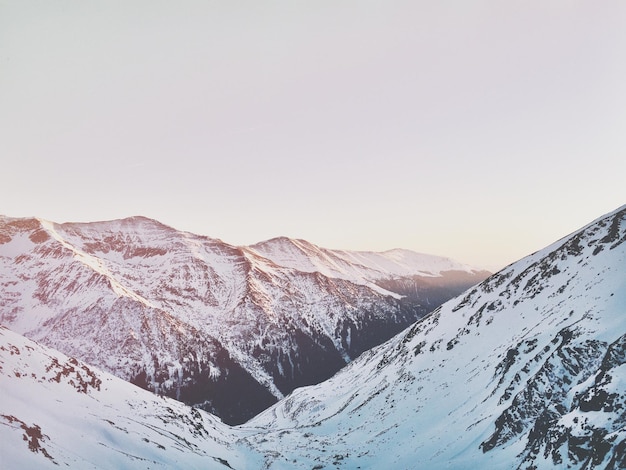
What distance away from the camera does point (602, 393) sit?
30.3 m

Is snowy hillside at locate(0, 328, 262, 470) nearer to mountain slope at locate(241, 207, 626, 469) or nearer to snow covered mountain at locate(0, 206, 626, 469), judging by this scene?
snow covered mountain at locate(0, 206, 626, 469)

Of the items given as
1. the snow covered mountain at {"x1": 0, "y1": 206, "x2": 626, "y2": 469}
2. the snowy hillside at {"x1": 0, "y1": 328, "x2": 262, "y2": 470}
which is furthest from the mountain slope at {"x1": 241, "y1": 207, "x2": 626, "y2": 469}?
the snowy hillside at {"x1": 0, "y1": 328, "x2": 262, "y2": 470}

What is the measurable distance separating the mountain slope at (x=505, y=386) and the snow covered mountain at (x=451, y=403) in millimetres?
207

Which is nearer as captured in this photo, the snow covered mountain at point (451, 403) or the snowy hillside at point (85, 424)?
the snow covered mountain at point (451, 403)

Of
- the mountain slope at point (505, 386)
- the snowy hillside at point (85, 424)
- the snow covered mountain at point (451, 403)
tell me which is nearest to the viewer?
the mountain slope at point (505, 386)

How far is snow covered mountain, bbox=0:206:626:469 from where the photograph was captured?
1337 inches

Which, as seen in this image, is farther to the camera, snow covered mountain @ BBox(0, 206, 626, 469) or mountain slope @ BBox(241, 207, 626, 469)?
snow covered mountain @ BBox(0, 206, 626, 469)

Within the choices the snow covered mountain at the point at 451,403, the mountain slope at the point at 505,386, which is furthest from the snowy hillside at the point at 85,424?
the mountain slope at the point at 505,386

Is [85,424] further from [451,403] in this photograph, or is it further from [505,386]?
[505,386]

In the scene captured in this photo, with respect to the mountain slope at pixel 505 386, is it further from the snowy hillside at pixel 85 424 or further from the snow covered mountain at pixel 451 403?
the snowy hillside at pixel 85 424

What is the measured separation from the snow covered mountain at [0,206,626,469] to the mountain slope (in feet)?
0.68

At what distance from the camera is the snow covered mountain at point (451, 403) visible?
33969 mm

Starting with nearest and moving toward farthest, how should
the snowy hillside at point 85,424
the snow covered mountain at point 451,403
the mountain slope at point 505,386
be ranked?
the mountain slope at point 505,386, the snow covered mountain at point 451,403, the snowy hillside at point 85,424

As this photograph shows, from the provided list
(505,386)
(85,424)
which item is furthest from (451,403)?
(85,424)
